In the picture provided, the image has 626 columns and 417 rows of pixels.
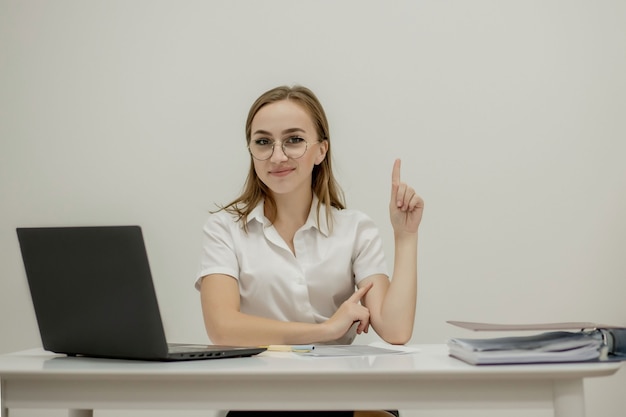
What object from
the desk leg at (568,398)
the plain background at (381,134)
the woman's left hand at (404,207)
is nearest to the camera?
the desk leg at (568,398)

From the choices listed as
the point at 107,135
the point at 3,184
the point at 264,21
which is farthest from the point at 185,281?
the point at 264,21

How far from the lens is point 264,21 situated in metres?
3.20

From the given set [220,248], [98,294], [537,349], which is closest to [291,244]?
[220,248]

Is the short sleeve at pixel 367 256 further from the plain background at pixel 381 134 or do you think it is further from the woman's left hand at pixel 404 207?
the plain background at pixel 381 134

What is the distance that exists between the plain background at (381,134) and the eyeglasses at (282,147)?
1.01 m

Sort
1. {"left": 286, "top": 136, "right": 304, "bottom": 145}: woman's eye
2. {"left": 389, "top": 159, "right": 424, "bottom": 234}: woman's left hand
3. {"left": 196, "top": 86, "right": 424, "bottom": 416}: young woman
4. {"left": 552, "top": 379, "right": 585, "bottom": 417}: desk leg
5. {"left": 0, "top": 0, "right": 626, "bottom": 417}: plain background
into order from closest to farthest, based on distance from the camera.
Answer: {"left": 552, "top": 379, "right": 585, "bottom": 417}: desk leg < {"left": 389, "top": 159, "right": 424, "bottom": 234}: woman's left hand < {"left": 196, "top": 86, "right": 424, "bottom": 416}: young woman < {"left": 286, "top": 136, "right": 304, "bottom": 145}: woman's eye < {"left": 0, "top": 0, "right": 626, "bottom": 417}: plain background

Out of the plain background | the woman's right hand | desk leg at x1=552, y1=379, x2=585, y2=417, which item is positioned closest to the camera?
desk leg at x1=552, y1=379, x2=585, y2=417

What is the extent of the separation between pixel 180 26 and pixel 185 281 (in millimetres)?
1124

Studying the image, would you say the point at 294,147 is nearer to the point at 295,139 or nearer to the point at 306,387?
the point at 295,139

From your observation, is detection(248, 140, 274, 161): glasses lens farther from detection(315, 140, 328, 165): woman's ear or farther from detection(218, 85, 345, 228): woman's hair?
detection(315, 140, 328, 165): woman's ear

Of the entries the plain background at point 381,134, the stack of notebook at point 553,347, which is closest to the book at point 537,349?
Result: the stack of notebook at point 553,347

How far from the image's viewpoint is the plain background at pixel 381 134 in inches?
121

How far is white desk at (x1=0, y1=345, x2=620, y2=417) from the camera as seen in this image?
3.68ft

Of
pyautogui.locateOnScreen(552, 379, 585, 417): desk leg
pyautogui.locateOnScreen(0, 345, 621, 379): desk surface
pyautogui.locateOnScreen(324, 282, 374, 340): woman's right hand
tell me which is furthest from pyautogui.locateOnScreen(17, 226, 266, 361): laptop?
pyautogui.locateOnScreen(552, 379, 585, 417): desk leg
